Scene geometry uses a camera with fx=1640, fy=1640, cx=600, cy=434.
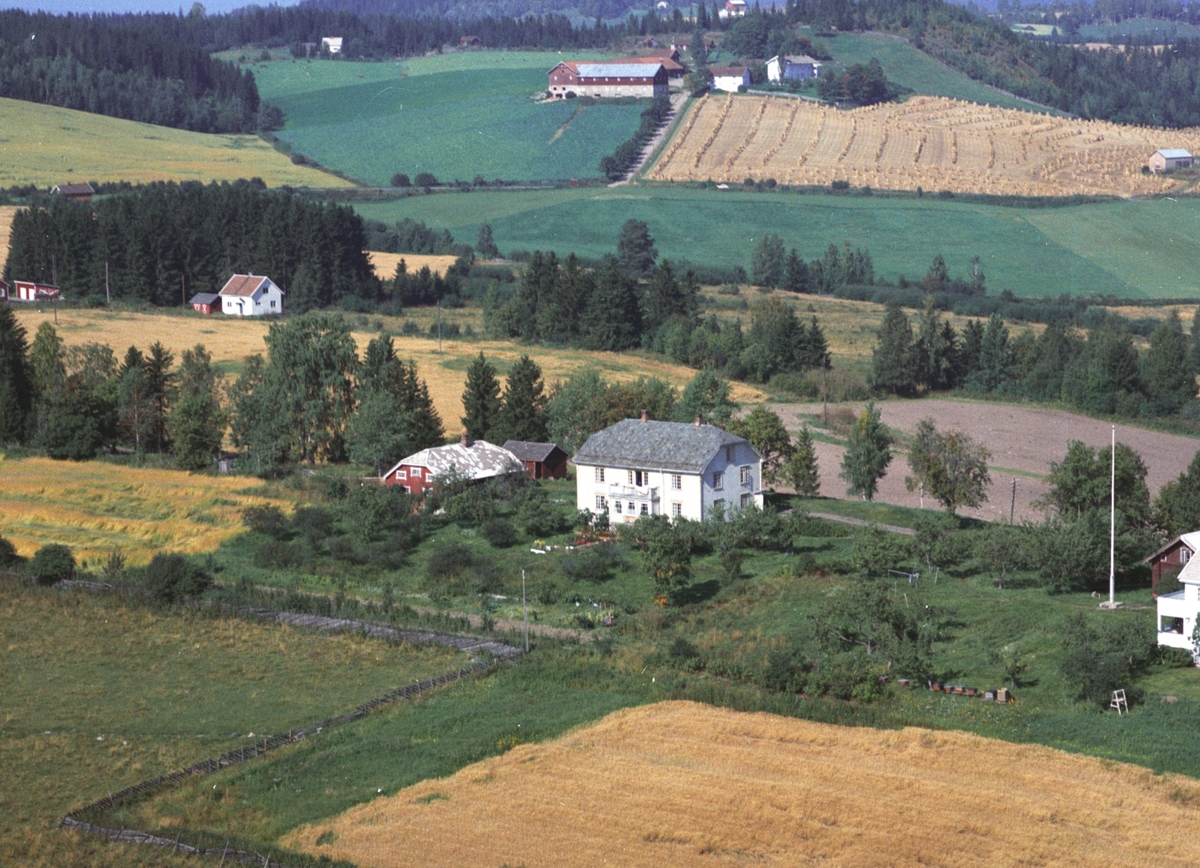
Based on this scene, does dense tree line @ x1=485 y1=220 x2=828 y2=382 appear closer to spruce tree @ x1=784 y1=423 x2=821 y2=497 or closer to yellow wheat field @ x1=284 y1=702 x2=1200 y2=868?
spruce tree @ x1=784 y1=423 x2=821 y2=497

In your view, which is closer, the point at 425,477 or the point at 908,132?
the point at 425,477

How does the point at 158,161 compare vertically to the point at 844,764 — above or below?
above

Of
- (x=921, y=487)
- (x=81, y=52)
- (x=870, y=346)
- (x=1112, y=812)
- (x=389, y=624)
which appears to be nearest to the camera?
(x=1112, y=812)

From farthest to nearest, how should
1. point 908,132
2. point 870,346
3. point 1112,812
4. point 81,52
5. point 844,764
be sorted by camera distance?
point 81,52 < point 908,132 < point 870,346 < point 844,764 < point 1112,812

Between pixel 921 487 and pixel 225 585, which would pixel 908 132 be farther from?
pixel 225 585

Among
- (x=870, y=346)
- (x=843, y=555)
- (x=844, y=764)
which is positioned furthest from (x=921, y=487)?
(x=870, y=346)

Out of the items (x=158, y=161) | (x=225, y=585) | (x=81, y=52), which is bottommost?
(x=225, y=585)

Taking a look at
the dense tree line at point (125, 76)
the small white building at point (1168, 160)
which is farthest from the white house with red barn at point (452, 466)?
the dense tree line at point (125, 76)
